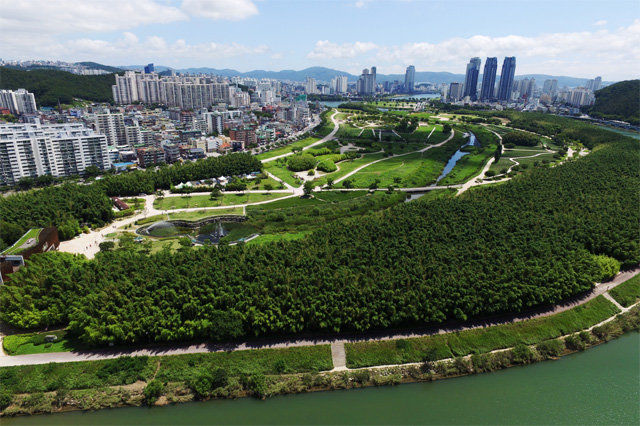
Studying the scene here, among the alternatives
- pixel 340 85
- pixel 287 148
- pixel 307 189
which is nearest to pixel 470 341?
pixel 307 189

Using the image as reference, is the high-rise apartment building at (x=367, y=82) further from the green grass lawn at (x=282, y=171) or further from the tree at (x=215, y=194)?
the tree at (x=215, y=194)

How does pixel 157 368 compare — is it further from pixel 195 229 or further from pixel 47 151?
pixel 47 151

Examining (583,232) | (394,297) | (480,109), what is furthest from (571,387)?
(480,109)

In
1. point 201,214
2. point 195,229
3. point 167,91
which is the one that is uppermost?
point 167,91

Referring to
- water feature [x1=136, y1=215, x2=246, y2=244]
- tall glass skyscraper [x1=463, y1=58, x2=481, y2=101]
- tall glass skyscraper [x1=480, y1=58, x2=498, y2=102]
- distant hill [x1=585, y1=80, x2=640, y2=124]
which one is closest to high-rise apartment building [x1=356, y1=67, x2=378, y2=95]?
tall glass skyscraper [x1=463, y1=58, x2=481, y2=101]

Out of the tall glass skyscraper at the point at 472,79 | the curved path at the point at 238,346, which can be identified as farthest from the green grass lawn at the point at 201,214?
the tall glass skyscraper at the point at 472,79

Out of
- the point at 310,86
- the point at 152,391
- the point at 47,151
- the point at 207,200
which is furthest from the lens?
the point at 310,86

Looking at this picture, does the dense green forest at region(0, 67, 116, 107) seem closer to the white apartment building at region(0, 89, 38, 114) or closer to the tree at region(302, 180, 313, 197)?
the white apartment building at region(0, 89, 38, 114)
